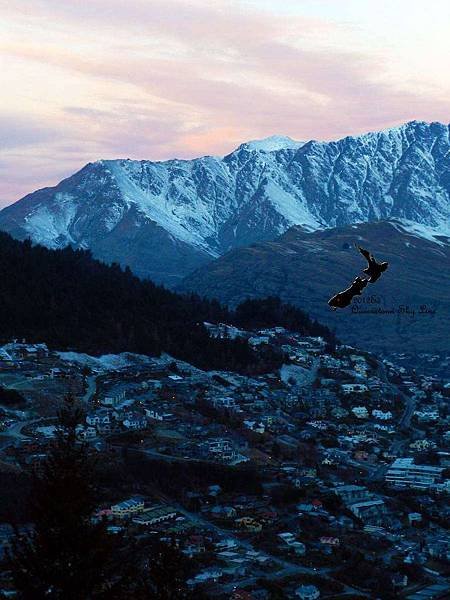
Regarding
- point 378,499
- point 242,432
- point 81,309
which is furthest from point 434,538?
point 81,309

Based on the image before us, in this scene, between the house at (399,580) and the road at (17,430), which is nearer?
the house at (399,580)

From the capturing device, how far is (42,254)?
155 m

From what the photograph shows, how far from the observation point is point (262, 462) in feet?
267

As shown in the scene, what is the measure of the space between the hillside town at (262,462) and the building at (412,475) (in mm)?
163

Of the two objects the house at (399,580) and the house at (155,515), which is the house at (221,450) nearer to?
the house at (155,515)

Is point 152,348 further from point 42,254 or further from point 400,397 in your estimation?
point 42,254

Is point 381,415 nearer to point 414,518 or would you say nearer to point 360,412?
point 360,412

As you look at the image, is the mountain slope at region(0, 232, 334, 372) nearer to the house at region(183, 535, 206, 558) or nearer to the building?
the building

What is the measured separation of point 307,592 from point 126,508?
1678 cm

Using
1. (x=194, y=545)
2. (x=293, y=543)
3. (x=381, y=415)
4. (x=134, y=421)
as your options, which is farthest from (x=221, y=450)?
(x=381, y=415)

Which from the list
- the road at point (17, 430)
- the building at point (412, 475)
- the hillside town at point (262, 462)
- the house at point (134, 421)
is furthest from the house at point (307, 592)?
the house at point (134, 421)

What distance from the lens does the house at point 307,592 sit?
1981 inches

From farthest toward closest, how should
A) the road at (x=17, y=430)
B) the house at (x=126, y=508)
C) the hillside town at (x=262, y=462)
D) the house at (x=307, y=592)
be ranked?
the road at (x=17, y=430)
the house at (x=126, y=508)
the hillside town at (x=262, y=462)
the house at (x=307, y=592)

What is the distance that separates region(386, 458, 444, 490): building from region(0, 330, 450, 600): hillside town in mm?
163
